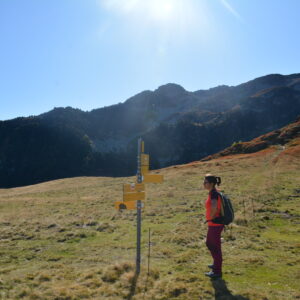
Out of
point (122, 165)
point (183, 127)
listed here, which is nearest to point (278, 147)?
point (122, 165)

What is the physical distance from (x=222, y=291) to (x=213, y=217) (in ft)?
5.04

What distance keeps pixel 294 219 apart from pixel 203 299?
8.92 meters

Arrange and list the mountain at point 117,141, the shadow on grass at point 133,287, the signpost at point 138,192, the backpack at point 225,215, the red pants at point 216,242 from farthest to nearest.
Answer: the mountain at point 117,141, the signpost at point 138,192, the red pants at point 216,242, the backpack at point 225,215, the shadow on grass at point 133,287

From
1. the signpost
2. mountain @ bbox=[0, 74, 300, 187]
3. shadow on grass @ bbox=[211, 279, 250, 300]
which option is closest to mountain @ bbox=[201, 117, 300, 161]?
mountain @ bbox=[0, 74, 300, 187]

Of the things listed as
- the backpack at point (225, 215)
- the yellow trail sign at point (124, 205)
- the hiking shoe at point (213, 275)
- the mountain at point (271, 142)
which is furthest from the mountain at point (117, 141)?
the backpack at point (225, 215)

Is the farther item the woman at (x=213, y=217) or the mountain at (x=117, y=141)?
the mountain at (x=117, y=141)

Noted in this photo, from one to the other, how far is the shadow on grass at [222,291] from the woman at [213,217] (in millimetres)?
179

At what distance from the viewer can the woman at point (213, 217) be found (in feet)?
19.5

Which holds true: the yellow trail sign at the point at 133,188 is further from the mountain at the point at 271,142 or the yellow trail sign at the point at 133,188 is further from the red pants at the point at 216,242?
the mountain at the point at 271,142

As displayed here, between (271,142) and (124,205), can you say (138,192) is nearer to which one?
(124,205)

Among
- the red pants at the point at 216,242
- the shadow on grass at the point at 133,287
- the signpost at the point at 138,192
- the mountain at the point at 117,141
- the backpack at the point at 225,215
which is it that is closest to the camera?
the shadow on grass at the point at 133,287

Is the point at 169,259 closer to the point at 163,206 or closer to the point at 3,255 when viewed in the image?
the point at 3,255

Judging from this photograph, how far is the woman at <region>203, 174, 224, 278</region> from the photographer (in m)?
5.95

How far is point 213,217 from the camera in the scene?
597 cm
